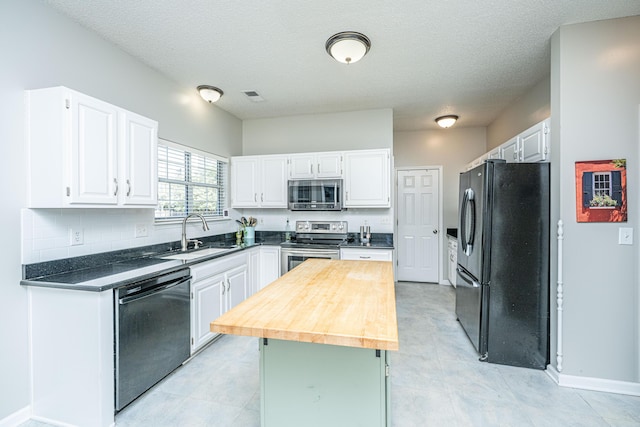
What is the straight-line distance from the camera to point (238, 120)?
4664mm

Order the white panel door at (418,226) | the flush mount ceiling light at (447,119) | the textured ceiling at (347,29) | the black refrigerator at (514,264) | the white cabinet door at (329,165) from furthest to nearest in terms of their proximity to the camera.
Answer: the white panel door at (418,226) → the flush mount ceiling light at (447,119) → the white cabinet door at (329,165) → the black refrigerator at (514,264) → the textured ceiling at (347,29)

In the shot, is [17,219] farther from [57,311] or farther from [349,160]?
[349,160]

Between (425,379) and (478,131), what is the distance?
4.32 m

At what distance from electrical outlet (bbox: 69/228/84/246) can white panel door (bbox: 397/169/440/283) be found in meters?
4.57

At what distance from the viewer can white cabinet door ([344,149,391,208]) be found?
390cm

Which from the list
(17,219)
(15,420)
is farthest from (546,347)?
(17,219)

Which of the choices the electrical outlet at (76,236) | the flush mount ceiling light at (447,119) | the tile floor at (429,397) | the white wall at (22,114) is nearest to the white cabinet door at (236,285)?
the tile floor at (429,397)

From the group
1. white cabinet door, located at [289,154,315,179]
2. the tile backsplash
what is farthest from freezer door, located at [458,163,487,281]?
the tile backsplash

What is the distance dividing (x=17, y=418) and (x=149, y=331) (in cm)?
86

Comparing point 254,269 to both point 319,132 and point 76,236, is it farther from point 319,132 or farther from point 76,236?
point 319,132

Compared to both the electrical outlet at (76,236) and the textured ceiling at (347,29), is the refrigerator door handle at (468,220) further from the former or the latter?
the electrical outlet at (76,236)

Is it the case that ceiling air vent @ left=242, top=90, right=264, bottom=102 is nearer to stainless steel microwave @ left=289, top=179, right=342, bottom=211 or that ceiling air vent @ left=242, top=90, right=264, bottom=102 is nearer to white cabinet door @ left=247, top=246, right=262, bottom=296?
stainless steel microwave @ left=289, top=179, right=342, bottom=211

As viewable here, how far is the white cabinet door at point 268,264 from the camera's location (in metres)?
3.97

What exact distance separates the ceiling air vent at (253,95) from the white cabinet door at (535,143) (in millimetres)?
2967
